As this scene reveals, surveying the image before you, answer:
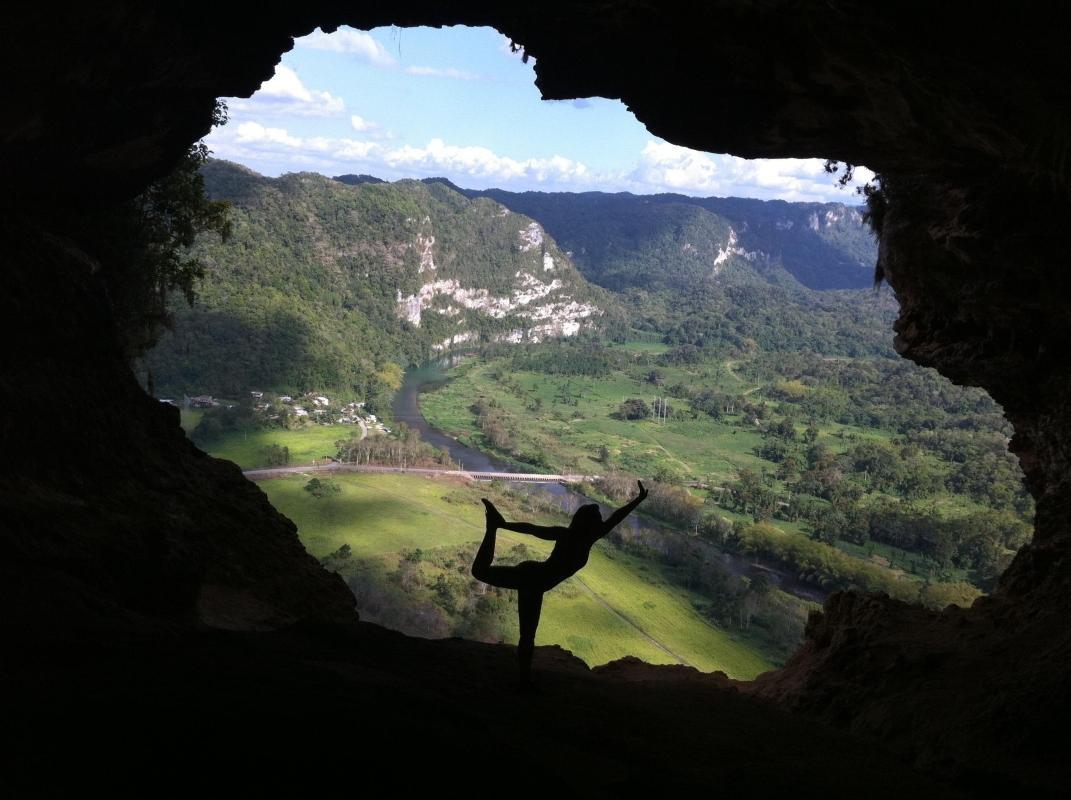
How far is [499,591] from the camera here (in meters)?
39.8

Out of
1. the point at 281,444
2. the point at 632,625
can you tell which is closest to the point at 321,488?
the point at 281,444

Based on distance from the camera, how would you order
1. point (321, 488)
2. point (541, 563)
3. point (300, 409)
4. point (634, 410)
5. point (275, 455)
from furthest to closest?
point (634, 410) → point (300, 409) → point (275, 455) → point (321, 488) → point (541, 563)

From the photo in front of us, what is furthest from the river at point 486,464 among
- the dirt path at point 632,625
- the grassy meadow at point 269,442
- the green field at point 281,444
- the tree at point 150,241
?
the tree at point 150,241

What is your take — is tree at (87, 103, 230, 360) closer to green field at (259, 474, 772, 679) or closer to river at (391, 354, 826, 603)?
green field at (259, 474, 772, 679)

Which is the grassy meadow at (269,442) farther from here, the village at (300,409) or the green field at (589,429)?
the green field at (589,429)

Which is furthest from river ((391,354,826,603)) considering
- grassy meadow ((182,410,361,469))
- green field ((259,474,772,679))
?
grassy meadow ((182,410,361,469))

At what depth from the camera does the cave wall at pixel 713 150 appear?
19.6ft

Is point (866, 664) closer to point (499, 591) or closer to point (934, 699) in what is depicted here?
point (934, 699)

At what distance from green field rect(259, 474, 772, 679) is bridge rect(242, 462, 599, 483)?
2.43m

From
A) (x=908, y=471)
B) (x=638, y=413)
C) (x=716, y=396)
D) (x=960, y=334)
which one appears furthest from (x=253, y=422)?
(x=716, y=396)

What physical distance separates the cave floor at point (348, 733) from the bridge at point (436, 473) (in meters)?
51.6

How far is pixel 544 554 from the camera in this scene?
143ft

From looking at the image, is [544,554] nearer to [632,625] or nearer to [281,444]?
[632,625]

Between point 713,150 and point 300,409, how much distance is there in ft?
233
